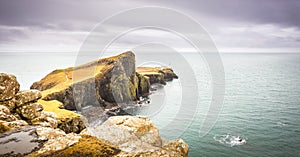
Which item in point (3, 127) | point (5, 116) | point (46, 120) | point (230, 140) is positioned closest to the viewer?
point (3, 127)

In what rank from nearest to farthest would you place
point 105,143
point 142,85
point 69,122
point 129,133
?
point 105,143 → point 129,133 → point 69,122 → point 142,85

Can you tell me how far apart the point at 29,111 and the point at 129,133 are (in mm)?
12215

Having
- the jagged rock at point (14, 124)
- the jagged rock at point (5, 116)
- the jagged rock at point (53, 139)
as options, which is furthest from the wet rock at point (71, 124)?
the jagged rock at point (53, 139)

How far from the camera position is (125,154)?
40.6 feet

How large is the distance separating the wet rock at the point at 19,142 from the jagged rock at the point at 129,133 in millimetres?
4226

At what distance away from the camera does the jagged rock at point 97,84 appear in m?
73.1

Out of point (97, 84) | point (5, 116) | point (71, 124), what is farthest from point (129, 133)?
point (97, 84)

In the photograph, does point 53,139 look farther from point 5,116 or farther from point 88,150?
point 5,116

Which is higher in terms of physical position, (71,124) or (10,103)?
(10,103)

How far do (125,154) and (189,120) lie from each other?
56541mm

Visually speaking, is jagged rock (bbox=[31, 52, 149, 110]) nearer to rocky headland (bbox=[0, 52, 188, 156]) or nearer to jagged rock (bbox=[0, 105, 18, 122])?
rocky headland (bbox=[0, 52, 188, 156])

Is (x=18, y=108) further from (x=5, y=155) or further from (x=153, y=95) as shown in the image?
(x=153, y=95)

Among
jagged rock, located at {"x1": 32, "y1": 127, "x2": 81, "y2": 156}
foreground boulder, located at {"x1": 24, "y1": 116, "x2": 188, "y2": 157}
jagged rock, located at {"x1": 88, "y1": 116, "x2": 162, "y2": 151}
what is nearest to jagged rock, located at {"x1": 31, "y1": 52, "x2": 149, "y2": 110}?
jagged rock, located at {"x1": 88, "y1": 116, "x2": 162, "y2": 151}

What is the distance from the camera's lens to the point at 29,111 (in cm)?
2142
